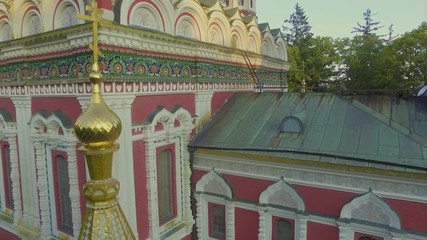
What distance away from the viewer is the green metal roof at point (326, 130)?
22.1 feet

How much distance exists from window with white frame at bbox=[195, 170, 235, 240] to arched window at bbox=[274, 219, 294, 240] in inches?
46.1

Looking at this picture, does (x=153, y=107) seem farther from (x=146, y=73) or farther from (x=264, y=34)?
(x=264, y=34)

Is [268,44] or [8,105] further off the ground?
[268,44]

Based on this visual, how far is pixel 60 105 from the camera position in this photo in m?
7.28

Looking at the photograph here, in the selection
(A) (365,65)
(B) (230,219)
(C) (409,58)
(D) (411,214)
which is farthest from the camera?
(A) (365,65)

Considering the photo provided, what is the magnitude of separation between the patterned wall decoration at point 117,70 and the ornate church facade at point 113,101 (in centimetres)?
2

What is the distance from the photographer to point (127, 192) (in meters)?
6.91

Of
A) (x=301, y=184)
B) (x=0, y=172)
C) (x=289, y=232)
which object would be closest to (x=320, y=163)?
(x=301, y=184)

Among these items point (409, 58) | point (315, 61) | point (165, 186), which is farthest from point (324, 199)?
point (315, 61)

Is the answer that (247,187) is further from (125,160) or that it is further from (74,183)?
(74,183)

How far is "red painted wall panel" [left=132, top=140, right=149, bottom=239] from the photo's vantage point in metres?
7.22

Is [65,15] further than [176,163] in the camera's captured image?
No

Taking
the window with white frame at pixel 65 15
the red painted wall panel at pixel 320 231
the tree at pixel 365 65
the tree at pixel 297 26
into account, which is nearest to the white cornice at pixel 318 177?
the red painted wall panel at pixel 320 231

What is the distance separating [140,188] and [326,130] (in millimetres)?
4630
